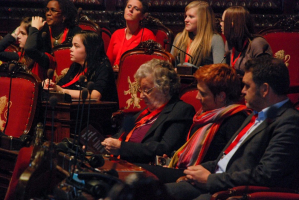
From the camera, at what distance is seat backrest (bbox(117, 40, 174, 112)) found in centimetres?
378

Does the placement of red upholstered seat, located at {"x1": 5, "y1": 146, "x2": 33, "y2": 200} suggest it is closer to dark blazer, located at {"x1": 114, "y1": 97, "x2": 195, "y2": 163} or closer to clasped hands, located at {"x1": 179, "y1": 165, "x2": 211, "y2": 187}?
clasped hands, located at {"x1": 179, "y1": 165, "x2": 211, "y2": 187}

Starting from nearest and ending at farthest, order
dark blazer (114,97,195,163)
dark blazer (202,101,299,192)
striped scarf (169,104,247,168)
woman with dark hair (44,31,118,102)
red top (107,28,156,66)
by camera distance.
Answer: dark blazer (202,101,299,192) → striped scarf (169,104,247,168) → dark blazer (114,97,195,163) → woman with dark hair (44,31,118,102) → red top (107,28,156,66)

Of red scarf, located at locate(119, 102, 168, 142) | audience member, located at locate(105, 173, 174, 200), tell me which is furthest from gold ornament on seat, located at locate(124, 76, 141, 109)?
audience member, located at locate(105, 173, 174, 200)

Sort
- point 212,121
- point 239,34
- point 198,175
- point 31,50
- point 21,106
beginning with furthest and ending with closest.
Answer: point 31,50 → point 239,34 → point 21,106 → point 212,121 → point 198,175

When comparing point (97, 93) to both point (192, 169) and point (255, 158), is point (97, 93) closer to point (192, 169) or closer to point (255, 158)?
point (192, 169)

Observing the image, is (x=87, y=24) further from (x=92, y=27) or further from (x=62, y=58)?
(x=62, y=58)

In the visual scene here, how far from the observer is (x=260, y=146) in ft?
6.77

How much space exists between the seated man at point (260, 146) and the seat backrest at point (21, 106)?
4.59 feet

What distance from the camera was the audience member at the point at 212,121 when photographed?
7.90ft

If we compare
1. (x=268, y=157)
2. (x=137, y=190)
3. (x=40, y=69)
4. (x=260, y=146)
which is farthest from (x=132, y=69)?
(x=137, y=190)

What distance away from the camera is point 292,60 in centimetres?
393

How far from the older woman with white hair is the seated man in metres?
0.42

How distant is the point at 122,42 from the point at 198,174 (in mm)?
2649

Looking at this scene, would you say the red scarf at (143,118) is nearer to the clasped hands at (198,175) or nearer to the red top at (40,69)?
the clasped hands at (198,175)
